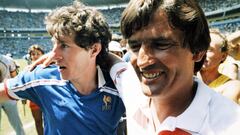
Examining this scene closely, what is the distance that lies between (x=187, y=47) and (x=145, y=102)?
1.29ft

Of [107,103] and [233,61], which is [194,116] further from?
[233,61]

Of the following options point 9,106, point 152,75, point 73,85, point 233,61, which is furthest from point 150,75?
point 9,106

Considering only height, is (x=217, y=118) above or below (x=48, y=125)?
above

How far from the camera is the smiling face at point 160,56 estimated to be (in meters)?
1.45

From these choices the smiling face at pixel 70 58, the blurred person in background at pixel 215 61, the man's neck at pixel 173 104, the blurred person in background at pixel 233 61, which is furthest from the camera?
the blurred person in background at pixel 233 61

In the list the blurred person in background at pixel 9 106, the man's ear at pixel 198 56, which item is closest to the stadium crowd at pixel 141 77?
the man's ear at pixel 198 56

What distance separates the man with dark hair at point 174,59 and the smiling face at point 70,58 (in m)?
0.71

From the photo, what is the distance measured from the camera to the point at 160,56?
57.0 inches

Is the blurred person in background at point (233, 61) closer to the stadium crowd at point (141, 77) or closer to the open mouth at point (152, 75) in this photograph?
the stadium crowd at point (141, 77)

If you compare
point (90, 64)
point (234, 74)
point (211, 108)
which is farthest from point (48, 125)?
point (234, 74)

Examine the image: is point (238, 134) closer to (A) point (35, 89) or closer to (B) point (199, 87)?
(B) point (199, 87)

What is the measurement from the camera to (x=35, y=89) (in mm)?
2293

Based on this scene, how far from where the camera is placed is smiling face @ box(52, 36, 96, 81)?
219cm

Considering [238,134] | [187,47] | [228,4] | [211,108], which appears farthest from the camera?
[228,4]
